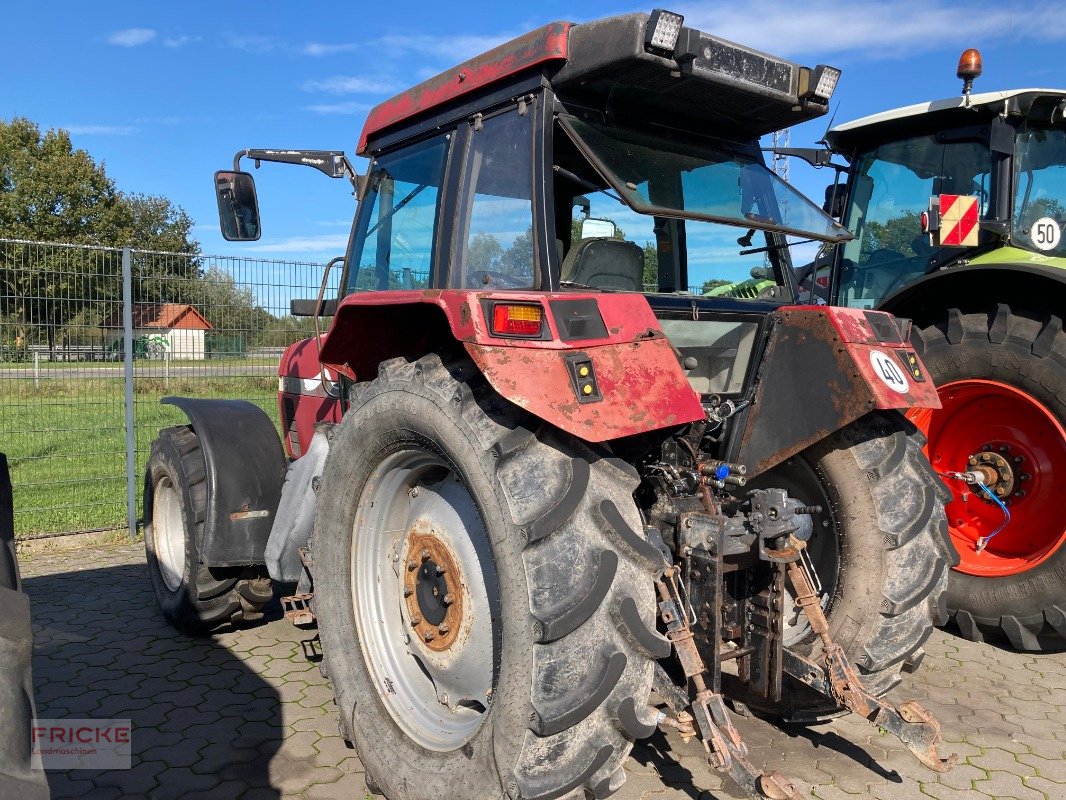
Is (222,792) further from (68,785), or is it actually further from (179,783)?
(68,785)

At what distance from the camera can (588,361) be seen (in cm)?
222

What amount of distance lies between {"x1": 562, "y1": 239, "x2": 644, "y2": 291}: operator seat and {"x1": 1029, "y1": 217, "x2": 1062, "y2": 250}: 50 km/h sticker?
3166 mm

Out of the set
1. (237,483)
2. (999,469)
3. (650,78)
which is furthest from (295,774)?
(999,469)

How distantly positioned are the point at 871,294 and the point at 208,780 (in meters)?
4.97

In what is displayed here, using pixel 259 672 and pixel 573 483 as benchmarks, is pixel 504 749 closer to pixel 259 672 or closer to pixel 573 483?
pixel 573 483

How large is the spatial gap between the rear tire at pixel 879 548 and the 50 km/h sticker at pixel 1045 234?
275cm

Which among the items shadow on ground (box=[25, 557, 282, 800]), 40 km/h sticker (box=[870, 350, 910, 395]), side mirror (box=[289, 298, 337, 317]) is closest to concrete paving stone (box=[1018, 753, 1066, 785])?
40 km/h sticker (box=[870, 350, 910, 395])

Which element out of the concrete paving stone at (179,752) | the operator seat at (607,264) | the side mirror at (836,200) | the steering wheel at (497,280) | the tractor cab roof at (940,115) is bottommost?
the concrete paving stone at (179,752)

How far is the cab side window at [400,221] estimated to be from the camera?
10.8 feet

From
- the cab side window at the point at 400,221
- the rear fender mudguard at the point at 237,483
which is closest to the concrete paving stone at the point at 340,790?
the rear fender mudguard at the point at 237,483

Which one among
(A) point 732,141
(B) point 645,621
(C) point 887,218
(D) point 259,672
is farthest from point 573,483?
(C) point 887,218

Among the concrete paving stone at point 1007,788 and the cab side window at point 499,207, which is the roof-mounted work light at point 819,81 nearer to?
the cab side window at point 499,207

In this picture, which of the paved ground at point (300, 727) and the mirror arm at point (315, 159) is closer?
the paved ground at point (300, 727)

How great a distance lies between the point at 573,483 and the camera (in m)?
2.18
